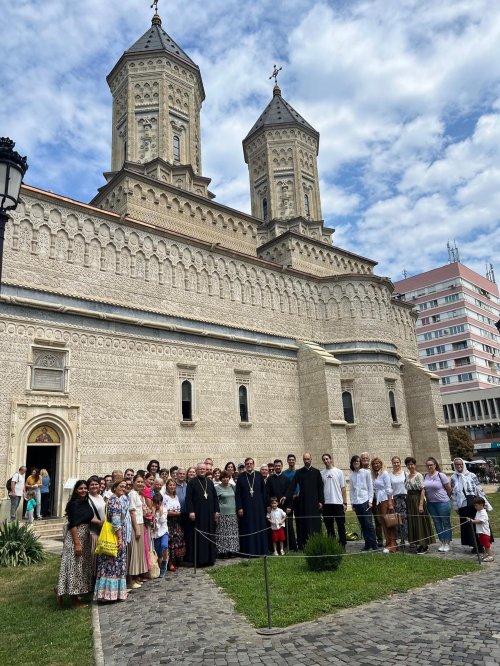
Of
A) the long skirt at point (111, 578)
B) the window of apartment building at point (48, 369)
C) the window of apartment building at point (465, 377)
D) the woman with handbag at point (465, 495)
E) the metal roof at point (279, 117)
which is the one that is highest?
the metal roof at point (279, 117)

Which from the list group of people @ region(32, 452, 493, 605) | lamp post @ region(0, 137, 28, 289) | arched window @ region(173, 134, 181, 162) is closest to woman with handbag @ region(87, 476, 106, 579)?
group of people @ region(32, 452, 493, 605)

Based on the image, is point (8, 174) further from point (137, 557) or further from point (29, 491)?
point (29, 491)

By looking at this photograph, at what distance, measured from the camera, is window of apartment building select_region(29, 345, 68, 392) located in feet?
48.3

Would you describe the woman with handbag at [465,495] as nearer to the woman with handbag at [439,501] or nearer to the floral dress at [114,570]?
the woman with handbag at [439,501]

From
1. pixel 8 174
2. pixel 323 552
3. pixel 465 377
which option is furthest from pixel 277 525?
pixel 465 377

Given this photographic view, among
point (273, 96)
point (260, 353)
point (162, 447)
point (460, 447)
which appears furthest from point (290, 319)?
point (460, 447)

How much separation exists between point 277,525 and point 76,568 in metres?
4.24

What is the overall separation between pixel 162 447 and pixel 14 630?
1099cm

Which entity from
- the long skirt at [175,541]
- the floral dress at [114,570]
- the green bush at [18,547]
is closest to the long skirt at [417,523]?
the long skirt at [175,541]

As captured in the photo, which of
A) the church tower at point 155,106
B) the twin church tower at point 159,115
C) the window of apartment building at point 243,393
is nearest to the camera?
the window of apartment building at point 243,393

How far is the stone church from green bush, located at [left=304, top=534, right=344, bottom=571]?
9414mm

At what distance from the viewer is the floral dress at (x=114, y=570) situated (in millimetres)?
6773

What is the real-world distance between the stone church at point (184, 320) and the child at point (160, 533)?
281 inches

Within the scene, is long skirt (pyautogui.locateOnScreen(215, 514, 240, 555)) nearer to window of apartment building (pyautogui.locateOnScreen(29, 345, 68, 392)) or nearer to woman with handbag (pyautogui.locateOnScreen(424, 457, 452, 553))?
woman with handbag (pyautogui.locateOnScreen(424, 457, 452, 553))
